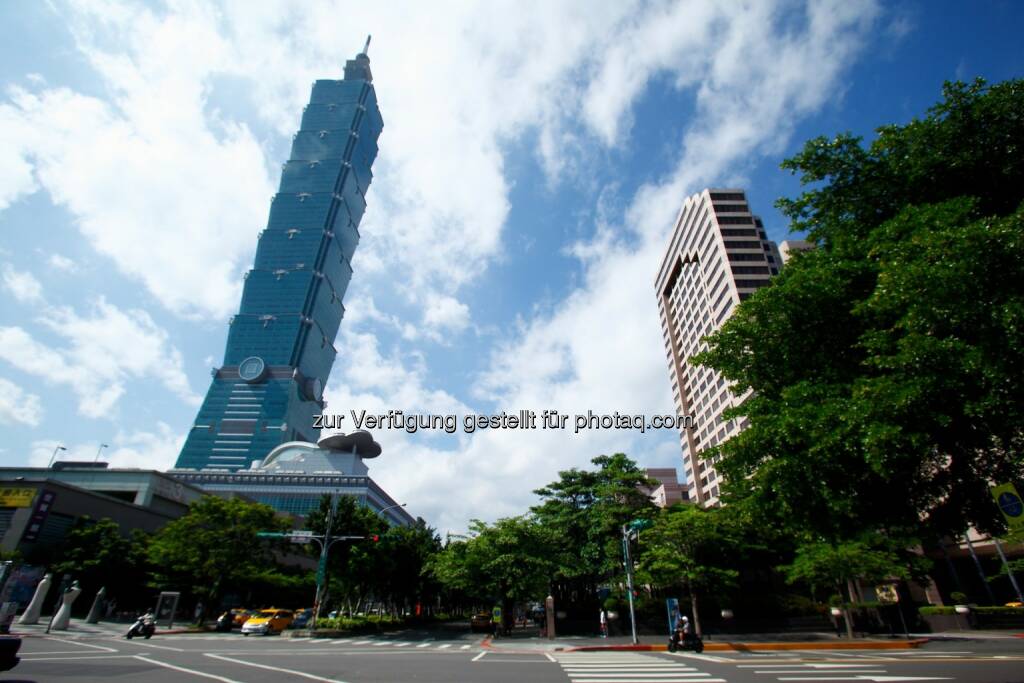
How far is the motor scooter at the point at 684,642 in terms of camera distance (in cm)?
2016

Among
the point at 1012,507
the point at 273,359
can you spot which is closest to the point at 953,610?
the point at 1012,507

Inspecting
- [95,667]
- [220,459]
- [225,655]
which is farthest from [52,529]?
[220,459]

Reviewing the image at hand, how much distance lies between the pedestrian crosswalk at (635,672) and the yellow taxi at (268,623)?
919 inches

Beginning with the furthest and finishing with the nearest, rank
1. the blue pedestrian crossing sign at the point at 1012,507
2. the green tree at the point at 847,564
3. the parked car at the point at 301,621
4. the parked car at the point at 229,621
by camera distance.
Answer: the parked car at the point at 301,621 < the parked car at the point at 229,621 < the green tree at the point at 847,564 < the blue pedestrian crossing sign at the point at 1012,507

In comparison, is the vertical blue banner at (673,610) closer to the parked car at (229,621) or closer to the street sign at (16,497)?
the parked car at (229,621)

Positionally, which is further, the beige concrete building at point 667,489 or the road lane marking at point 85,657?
the beige concrete building at point 667,489

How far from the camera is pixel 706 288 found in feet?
242

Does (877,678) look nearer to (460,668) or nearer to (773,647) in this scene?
(460,668)

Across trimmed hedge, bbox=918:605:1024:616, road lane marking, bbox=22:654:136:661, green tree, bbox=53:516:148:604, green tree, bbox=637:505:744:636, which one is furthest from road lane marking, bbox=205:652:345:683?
trimmed hedge, bbox=918:605:1024:616

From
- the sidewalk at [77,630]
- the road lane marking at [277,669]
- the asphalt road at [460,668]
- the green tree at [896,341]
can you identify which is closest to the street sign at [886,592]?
the asphalt road at [460,668]

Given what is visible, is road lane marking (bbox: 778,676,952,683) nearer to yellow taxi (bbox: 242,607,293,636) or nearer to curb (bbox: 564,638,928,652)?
curb (bbox: 564,638,928,652)

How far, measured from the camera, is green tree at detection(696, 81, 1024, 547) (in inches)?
298

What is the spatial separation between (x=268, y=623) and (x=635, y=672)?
27792 millimetres

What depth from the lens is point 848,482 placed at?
971 centimetres
